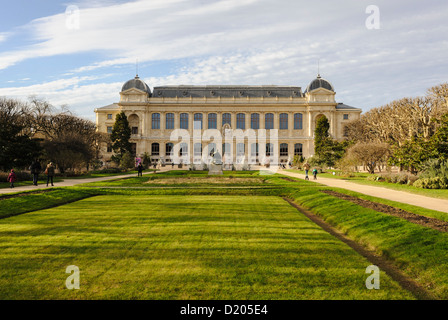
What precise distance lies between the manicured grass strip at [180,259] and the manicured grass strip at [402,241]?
713 mm

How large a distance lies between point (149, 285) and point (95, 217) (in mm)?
6096

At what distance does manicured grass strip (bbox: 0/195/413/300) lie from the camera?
15.7 ft

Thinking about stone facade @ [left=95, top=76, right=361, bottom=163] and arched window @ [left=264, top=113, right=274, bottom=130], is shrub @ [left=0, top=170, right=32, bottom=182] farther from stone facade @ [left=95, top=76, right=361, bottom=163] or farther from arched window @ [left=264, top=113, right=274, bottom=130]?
arched window @ [left=264, top=113, right=274, bottom=130]

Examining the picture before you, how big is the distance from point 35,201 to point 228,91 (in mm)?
73070

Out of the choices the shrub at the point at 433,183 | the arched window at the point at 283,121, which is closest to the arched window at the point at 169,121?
the arched window at the point at 283,121

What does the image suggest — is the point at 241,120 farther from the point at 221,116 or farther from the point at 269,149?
the point at 269,149

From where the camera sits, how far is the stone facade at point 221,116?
80.7m

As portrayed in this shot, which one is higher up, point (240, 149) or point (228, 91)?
point (228, 91)

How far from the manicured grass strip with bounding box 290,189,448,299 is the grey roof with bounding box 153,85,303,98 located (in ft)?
241

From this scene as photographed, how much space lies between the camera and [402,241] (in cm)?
725
